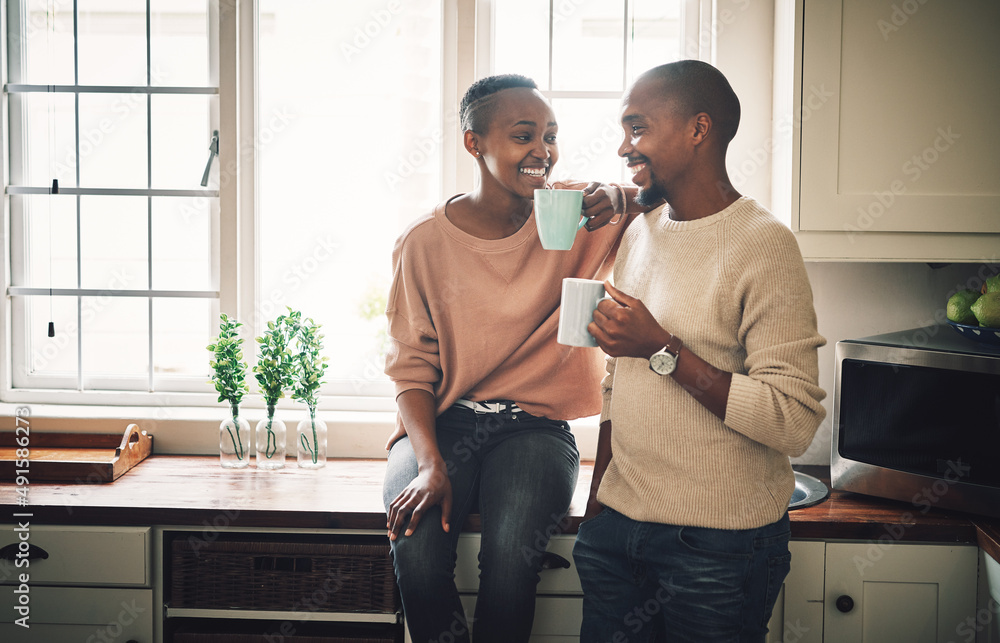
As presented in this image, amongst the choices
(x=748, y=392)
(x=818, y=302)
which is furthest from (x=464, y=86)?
(x=748, y=392)

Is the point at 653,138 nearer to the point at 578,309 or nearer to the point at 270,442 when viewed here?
the point at 578,309

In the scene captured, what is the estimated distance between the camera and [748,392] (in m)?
1.06

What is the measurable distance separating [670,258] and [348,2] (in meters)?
1.31

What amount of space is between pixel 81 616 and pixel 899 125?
1.97 m

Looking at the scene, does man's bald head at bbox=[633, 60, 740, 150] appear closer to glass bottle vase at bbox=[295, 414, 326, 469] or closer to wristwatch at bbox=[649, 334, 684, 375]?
wristwatch at bbox=[649, 334, 684, 375]

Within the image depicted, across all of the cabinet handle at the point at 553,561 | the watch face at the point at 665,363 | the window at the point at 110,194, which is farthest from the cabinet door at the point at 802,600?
the window at the point at 110,194

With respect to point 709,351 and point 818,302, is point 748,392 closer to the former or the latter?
point 709,351

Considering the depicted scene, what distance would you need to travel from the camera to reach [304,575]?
58.6 inches

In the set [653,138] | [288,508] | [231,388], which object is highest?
[653,138]

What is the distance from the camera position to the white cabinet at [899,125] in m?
1.48

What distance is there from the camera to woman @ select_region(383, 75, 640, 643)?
1.45 m

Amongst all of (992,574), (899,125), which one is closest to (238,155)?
(899,125)

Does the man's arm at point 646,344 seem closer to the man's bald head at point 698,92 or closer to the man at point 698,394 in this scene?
the man at point 698,394

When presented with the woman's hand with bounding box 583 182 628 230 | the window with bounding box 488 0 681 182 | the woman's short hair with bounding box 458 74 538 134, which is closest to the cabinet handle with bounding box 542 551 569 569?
the woman's hand with bounding box 583 182 628 230
